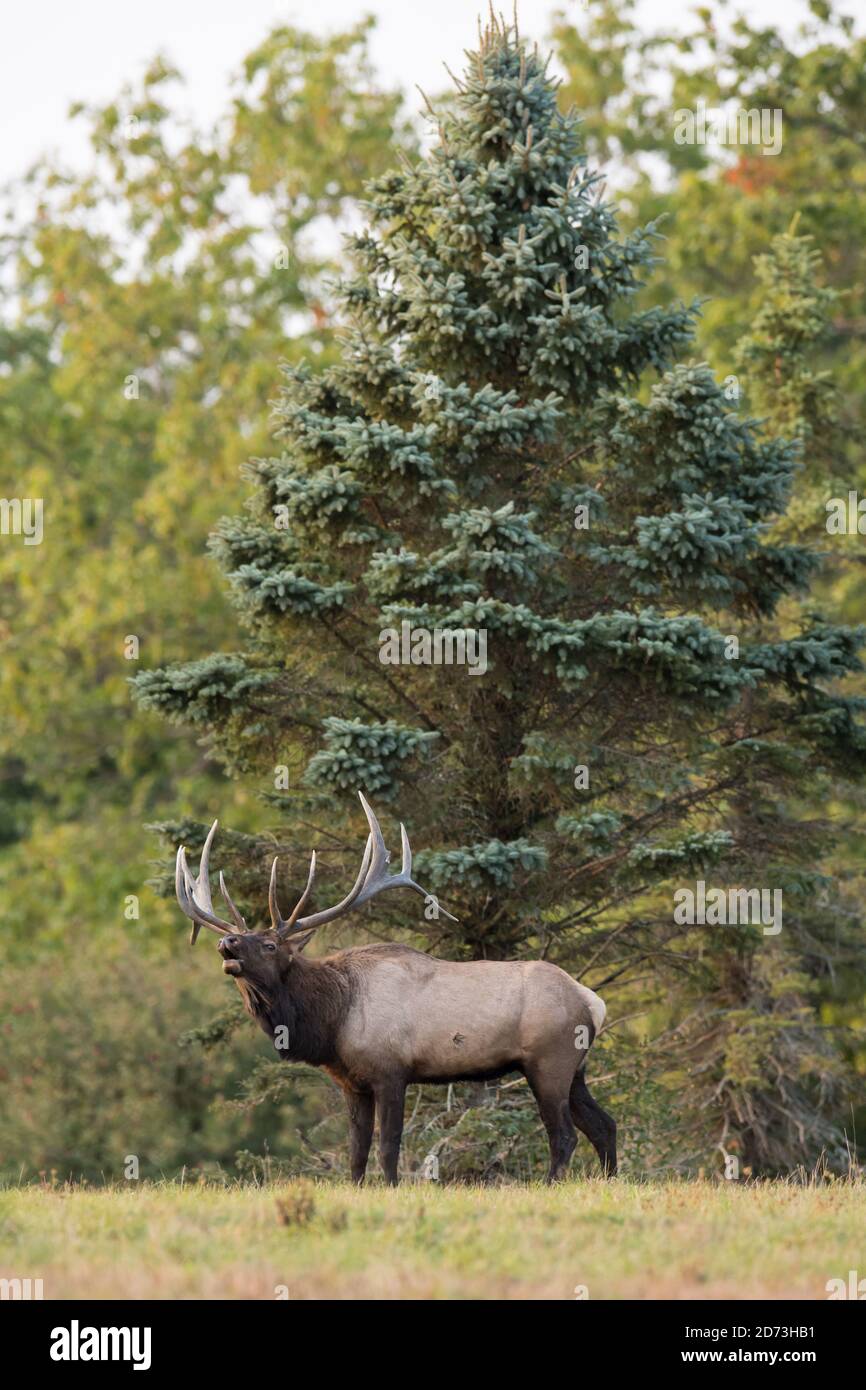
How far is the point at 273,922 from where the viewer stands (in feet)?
44.3

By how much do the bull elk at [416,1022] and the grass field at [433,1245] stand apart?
1.38 m

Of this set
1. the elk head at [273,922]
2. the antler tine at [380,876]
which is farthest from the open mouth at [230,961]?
the antler tine at [380,876]

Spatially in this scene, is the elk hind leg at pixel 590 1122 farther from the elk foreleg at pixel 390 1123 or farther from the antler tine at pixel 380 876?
the antler tine at pixel 380 876

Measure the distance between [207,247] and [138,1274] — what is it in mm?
31189

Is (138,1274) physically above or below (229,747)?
below

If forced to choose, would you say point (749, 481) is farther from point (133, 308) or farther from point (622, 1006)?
point (133, 308)

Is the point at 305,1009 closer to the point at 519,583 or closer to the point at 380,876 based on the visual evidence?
the point at 380,876

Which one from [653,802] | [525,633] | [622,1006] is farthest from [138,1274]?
[622,1006]

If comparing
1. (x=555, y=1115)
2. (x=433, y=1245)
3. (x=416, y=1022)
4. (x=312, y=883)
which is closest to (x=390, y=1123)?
(x=416, y=1022)

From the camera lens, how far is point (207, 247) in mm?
37844

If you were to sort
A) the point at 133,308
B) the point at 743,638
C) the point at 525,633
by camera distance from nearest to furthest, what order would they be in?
1. the point at 525,633
2. the point at 743,638
3. the point at 133,308

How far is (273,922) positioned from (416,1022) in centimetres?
121

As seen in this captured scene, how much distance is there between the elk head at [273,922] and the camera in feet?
42.5

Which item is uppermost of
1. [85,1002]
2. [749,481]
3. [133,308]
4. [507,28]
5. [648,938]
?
[133,308]
